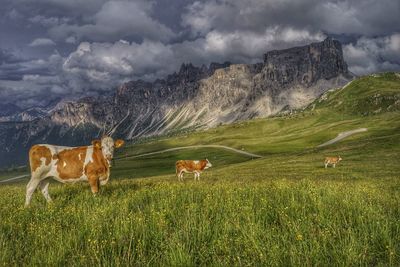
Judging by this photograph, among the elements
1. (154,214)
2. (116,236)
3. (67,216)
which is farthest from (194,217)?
(67,216)

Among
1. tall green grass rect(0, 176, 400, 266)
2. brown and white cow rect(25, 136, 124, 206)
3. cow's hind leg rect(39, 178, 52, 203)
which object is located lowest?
tall green grass rect(0, 176, 400, 266)

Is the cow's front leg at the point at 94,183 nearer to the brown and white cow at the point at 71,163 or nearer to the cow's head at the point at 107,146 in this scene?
the brown and white cow at the point at 71,163

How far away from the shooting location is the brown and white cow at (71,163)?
17.5 m

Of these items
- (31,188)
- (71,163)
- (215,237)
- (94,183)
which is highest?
(71,163)

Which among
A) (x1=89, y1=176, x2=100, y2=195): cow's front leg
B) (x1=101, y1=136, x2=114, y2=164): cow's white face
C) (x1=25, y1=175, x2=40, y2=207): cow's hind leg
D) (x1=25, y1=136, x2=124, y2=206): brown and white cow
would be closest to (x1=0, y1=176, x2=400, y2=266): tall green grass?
(x1=25, y1=175, x2=40, y2=207): cow's hind leg

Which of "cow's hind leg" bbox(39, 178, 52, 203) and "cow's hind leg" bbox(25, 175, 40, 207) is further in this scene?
"cow's hind leg" bbox(39, 178, 52, 203)

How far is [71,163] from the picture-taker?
58.6ft

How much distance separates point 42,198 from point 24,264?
1114cm

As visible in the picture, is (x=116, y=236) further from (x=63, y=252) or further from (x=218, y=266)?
(x=218, y=266)

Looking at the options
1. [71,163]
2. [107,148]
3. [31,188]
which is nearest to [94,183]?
[71,163]

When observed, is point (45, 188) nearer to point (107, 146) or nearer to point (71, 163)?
point (71, 163)

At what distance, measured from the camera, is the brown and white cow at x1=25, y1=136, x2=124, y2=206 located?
17.5 m

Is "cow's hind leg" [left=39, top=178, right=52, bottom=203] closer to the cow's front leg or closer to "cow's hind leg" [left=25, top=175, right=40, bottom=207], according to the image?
"cow's hind leg" [left=25, top=175, right=40, bottom=207]

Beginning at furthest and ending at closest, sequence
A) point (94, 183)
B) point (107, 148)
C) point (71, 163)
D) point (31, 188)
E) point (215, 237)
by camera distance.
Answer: point (107, 148) < point (71, 163) < point (94, 183) < point (31, 188) < point (215, 237)
